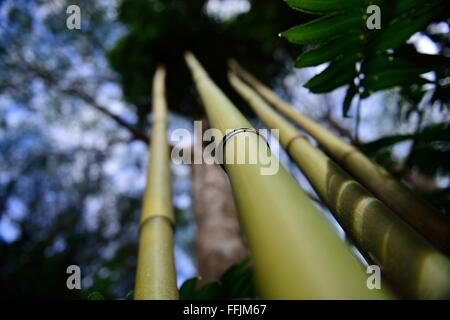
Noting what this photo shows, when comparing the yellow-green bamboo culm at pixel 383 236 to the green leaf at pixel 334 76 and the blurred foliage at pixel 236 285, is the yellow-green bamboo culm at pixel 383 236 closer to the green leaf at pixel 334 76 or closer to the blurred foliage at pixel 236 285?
the green leaf at pixel 334 76

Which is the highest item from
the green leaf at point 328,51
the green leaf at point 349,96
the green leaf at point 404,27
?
the green leaf at point 404,27

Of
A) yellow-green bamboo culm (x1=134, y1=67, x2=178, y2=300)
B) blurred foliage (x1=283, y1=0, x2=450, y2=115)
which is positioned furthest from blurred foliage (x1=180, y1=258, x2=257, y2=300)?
blurred foliage (x1=283, y1=0, x2=450, y2=115)

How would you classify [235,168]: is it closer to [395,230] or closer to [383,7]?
[395,230]

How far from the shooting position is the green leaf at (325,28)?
79cm

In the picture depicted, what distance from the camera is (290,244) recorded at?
44 cm

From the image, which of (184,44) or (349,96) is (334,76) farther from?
(184,44)

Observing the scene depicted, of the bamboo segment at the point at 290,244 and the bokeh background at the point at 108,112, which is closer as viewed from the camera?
the bamboo segment at the point at 290,244

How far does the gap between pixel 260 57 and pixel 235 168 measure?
2613 mm

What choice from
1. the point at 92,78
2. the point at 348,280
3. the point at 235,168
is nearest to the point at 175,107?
the point at 92,78

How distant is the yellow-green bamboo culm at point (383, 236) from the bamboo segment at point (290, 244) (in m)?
0.04

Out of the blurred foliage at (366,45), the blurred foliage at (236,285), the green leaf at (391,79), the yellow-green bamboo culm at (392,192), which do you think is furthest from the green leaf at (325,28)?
the blurred foliage at (236,285)

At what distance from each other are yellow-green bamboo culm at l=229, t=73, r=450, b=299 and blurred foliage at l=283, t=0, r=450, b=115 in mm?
225

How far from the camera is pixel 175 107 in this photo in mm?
3029
